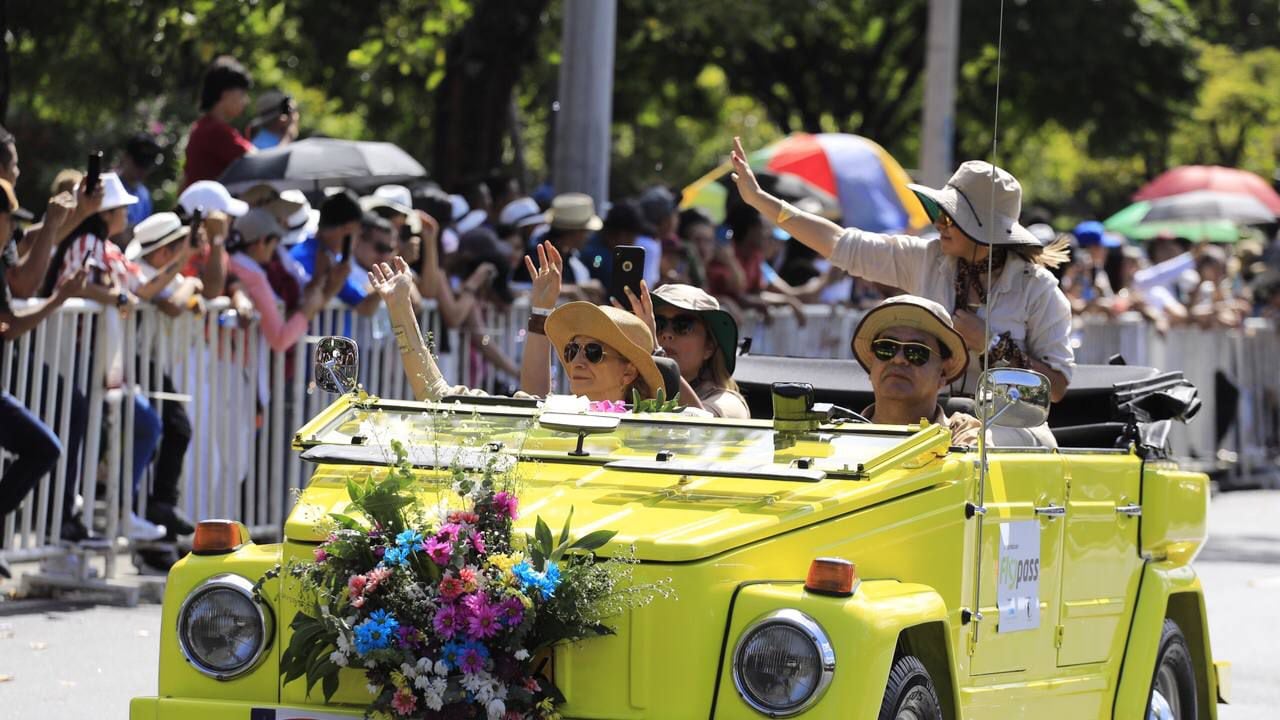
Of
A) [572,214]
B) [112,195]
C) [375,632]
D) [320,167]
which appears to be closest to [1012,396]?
[375,632]

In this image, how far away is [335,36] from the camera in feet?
63.9

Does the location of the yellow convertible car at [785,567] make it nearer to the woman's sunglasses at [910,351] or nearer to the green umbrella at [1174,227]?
the woman's sunglasses at [910,351]

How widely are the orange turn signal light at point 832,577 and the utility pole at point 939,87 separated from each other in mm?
15512

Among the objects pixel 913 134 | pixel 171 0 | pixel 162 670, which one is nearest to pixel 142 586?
pixel 162 670

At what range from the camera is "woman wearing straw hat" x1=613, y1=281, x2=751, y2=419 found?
24.2ft

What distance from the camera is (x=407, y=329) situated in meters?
6.57

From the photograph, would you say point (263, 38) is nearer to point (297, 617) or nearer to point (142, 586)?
point (142, 586)

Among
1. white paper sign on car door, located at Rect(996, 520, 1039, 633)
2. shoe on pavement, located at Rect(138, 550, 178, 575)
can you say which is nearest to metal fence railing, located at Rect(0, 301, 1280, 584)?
shoe on pavement, located at Rect(138, 550, 178, 575)

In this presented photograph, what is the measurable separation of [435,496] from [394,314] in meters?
1.62

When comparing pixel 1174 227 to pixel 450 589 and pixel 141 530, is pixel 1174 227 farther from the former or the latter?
pixel 450 589

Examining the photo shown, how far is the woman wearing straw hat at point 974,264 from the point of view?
23.6ft

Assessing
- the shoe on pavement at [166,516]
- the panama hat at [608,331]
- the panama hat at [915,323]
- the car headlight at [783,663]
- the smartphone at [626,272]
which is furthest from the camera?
the shoe on pavement at [166,516]

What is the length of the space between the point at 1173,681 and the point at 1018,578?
1.41m

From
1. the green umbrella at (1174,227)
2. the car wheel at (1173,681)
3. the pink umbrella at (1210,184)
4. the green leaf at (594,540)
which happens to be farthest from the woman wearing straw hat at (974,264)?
the pink umbrella at (1210,184)
